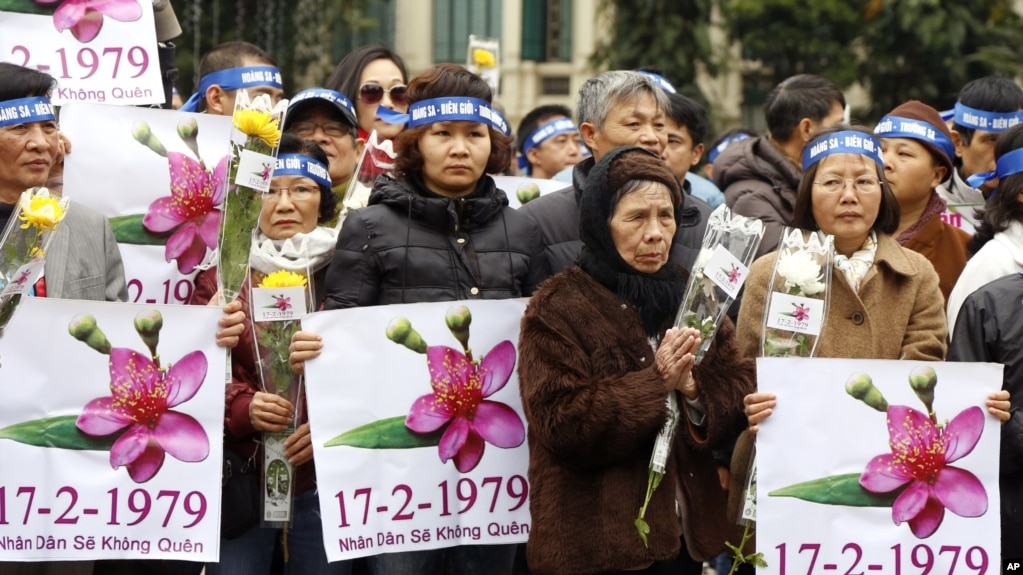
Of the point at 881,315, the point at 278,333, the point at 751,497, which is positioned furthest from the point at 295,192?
the point at 881,315

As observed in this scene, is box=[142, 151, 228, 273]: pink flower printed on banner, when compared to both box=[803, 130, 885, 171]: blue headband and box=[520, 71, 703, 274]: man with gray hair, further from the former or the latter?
box=[803, 130, 885, 171]: blue headband

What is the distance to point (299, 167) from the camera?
6246 millimetres

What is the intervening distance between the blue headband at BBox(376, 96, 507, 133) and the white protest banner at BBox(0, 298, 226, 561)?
1.03 m

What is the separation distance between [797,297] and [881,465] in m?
0.63

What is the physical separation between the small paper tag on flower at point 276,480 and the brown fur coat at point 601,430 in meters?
0.93

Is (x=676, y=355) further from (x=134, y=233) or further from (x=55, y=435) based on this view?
(x=134, y=233)

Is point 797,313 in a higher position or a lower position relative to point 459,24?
lower

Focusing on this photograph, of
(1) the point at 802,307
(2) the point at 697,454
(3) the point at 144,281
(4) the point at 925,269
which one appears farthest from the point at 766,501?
(3) the point at 144,281

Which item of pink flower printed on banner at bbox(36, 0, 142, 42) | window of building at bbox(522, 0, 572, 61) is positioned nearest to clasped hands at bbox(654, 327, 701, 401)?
pink flower printed on banner at bbox(36, 0, 142, 42)

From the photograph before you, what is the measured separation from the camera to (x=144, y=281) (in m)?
6.69

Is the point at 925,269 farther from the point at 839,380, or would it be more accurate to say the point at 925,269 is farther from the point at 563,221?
the point at 563,221

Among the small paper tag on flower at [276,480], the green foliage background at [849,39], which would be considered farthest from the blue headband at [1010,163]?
the green foliage background at [849,39]

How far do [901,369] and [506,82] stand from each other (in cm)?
2582

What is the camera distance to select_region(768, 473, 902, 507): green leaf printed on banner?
555 cm
